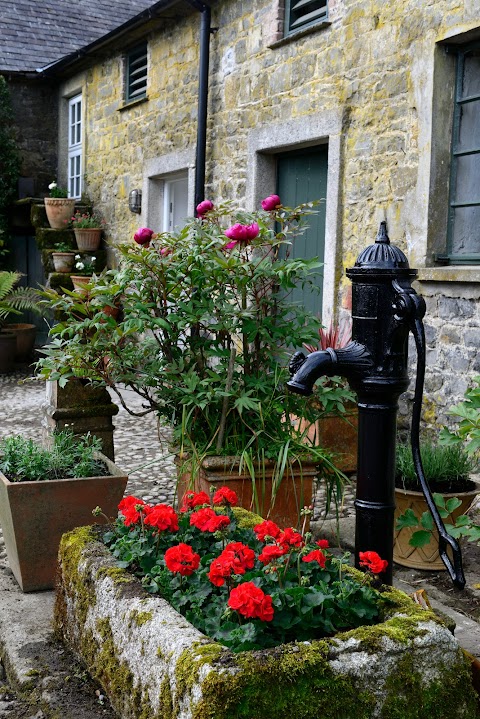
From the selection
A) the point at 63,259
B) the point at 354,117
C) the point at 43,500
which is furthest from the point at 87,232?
the point at 43,500

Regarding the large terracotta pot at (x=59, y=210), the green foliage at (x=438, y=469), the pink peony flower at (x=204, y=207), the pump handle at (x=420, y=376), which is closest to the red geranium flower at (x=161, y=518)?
the pump handle at (x=420, y=376)

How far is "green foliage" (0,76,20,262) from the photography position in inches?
496

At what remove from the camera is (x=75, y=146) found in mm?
12750

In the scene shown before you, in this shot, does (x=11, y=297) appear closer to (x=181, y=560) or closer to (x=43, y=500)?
(x=43, y=500)

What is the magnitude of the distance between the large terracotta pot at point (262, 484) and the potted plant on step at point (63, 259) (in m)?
7.67

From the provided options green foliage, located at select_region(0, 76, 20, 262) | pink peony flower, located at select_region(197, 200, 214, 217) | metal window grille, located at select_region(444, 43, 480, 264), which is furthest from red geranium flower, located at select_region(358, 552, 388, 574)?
green foliage, located at select_region(0, 76, 20, 262)

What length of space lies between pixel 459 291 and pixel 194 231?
2033mm

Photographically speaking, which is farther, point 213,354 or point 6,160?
point 6,160

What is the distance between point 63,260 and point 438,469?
27.0ft

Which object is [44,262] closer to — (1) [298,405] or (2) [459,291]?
(2) [459,291]

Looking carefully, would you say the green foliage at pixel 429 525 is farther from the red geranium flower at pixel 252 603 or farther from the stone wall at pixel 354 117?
the stone wall at pixel 354 117

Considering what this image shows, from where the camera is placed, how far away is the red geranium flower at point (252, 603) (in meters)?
1.92

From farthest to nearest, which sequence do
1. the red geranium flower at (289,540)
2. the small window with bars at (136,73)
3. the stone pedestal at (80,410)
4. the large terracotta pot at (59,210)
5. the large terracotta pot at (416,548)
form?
the large terracotta pot at (59,210), the small window with bars at (136,73), the stone pedestal at (80,410), the large terracotta pot at (416,548), the red geranium flower at (289,540)

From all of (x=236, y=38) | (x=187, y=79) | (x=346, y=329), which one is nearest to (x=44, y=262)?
(x=187, y=79)
